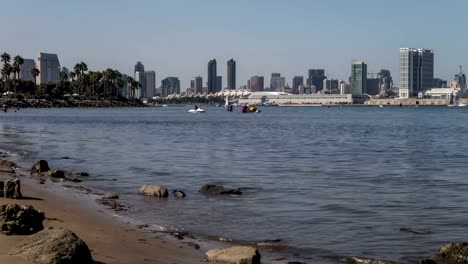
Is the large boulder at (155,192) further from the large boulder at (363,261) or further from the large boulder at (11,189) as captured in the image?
the large boulder at (363,261)

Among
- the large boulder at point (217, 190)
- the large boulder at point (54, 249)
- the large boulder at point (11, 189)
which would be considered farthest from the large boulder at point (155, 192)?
the large boulder at point (54, 249)

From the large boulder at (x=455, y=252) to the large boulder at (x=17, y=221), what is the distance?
24.9 feet

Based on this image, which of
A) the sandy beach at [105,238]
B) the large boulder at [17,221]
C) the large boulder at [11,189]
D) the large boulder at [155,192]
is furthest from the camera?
the large boulder at [155,192]

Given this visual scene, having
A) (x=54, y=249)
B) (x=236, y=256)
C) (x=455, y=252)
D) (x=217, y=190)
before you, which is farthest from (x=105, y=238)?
(x=217, y=190)

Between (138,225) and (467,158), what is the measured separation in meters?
27.1

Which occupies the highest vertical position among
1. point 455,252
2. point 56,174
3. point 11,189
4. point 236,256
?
point 11,189

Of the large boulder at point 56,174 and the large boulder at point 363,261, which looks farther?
the large boulder at point 56,174

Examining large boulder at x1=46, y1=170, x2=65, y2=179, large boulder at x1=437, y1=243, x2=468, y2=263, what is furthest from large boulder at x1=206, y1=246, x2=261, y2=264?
large boulder at x1=46, y1=170, x2=65, y2=179

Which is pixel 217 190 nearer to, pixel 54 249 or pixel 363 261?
pixel 363 261

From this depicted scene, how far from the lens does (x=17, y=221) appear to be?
11.6m

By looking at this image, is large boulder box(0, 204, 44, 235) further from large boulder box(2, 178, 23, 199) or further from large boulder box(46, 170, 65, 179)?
large boulder box(46, 170, 65, 179)

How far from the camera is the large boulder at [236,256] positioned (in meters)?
11.5

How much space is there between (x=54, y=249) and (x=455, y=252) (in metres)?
7.39

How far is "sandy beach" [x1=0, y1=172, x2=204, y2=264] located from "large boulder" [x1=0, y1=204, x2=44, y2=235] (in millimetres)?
215
